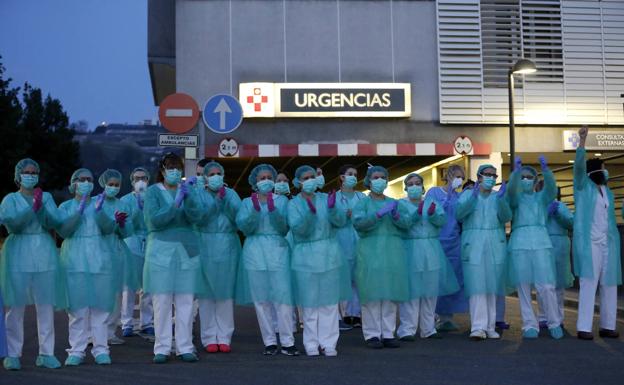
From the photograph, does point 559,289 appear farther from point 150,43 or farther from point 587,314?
point 150,43

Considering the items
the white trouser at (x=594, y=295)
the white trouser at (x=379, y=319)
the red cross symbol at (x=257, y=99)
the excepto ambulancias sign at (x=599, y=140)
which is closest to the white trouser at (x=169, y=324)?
the white trouser at (x=379, y=319)

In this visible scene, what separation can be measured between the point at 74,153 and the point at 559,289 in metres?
44.0

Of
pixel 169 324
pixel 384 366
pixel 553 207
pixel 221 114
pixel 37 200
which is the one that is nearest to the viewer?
pixel 384 366

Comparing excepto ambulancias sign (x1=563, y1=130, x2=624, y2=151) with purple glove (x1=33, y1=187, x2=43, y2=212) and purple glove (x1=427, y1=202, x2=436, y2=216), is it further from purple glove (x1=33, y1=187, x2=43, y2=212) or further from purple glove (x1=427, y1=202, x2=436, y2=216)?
purple glove (x1=33, y1=187, x2=43, y2=212)

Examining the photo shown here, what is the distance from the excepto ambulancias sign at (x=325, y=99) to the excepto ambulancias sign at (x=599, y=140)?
3.90 meters

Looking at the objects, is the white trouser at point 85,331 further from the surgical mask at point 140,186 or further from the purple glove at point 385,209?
the purple glove at point 385,209

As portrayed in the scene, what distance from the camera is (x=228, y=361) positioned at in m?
8.14

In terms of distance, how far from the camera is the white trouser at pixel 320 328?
8492 mm

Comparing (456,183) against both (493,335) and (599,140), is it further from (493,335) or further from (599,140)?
(599,140)

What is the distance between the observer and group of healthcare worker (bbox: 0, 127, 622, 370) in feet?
26.6

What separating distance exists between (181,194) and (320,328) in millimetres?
1835

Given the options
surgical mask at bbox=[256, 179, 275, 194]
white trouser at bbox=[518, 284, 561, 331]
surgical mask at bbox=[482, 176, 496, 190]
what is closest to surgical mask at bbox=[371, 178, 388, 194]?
surgical mask at bbox=[256, 179, 275, 194]

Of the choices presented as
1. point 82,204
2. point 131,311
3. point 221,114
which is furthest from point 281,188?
point 221,114

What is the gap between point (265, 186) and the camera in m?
8.69
